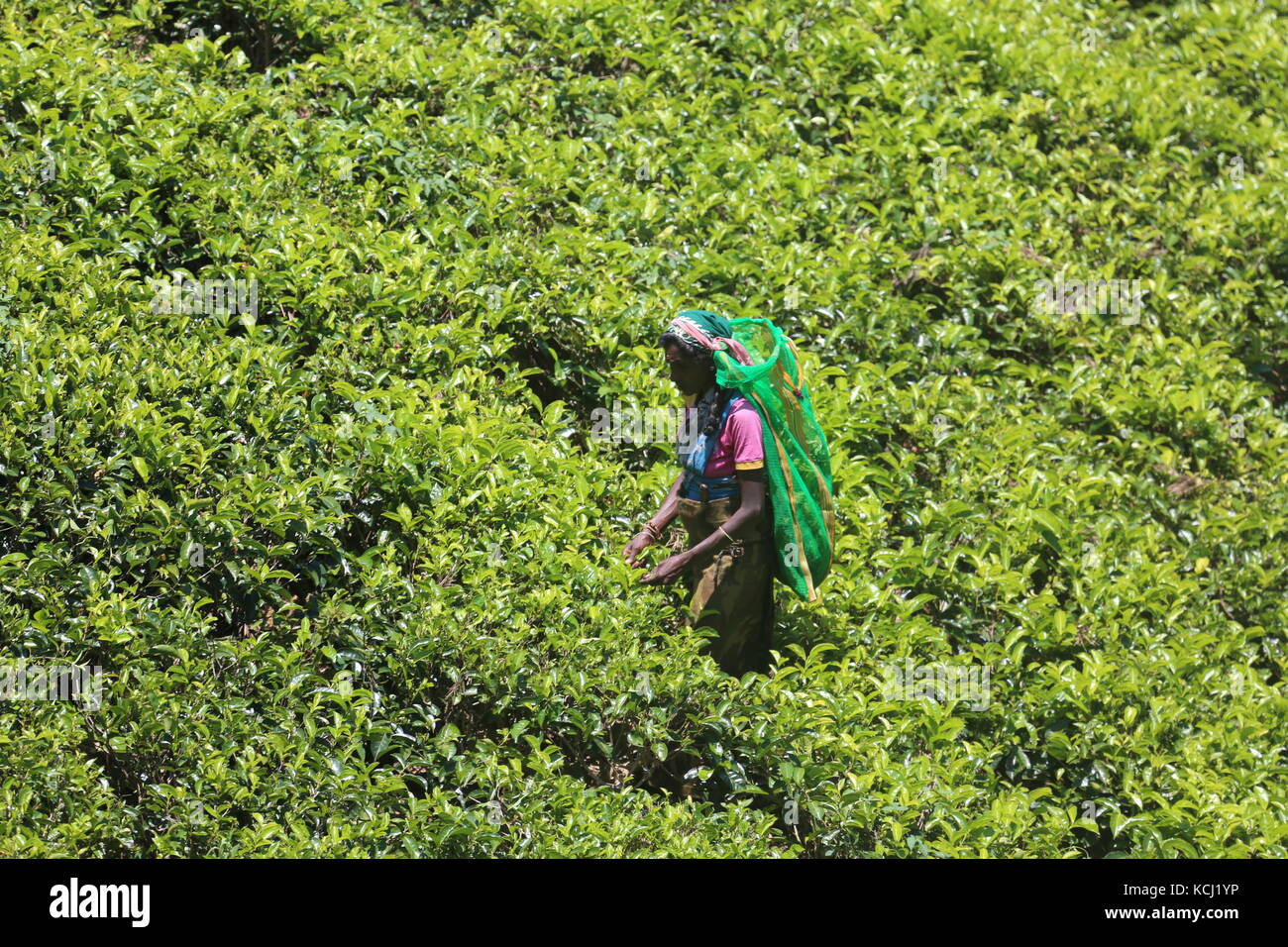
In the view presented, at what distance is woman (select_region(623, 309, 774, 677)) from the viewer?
5242 millimetres

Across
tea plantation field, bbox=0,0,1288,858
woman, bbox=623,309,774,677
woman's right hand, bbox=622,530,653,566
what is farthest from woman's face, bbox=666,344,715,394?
tea plantation field, bbox=0,0,1288,858

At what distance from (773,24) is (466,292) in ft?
13.2

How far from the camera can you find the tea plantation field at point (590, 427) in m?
4.88

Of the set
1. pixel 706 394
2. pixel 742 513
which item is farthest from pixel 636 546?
pixel 706 394

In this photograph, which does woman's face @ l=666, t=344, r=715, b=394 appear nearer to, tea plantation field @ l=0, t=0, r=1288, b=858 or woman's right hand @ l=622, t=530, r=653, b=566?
woman's right hand @ l=622, t=530, r=653, b=566

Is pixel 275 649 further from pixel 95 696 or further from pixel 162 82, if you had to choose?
pixel 162 82

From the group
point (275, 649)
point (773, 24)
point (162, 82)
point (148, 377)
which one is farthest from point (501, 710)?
point (773, 24)

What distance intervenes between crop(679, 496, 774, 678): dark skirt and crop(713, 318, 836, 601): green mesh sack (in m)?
0.09

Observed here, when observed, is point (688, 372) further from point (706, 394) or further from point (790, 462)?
point (790, 462)

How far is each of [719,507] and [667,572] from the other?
340mm

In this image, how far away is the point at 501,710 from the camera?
504cm

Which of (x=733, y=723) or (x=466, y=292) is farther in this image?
(x=466, y=292)

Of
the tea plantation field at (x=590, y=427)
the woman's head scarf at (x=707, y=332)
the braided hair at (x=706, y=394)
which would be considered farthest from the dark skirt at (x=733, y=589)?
the woman's head scarf at (x=707, y=332)

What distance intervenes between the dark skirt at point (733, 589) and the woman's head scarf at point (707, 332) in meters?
0.60
